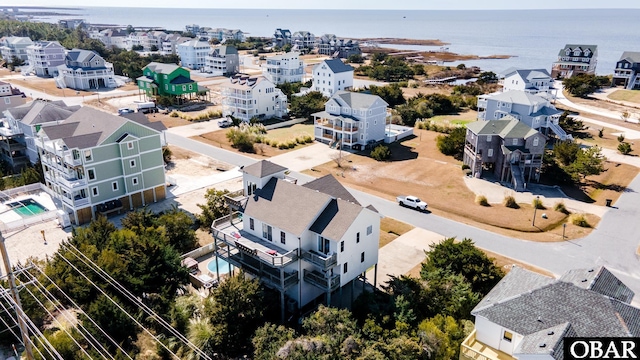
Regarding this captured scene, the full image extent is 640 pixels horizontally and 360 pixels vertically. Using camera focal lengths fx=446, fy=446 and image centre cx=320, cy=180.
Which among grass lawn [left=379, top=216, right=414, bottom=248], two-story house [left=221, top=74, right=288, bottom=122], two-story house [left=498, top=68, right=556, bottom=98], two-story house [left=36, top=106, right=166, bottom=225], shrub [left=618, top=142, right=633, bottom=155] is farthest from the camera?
two-story house [left=498, top=68, right=556, bottom=98]

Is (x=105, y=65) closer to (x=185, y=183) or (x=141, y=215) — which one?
(x=185, y=183)

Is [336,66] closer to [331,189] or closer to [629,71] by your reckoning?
[629,71]

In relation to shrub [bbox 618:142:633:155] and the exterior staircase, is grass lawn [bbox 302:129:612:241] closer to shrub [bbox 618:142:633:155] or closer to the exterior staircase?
the exterior staircase

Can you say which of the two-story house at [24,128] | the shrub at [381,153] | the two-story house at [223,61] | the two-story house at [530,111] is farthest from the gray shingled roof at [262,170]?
the two-story house at [223,61]

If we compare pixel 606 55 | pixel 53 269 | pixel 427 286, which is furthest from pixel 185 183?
pixel 606 55

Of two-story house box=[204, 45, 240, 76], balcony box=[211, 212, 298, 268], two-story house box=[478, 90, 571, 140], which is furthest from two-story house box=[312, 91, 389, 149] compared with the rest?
two-story house box=[204, 45, 240, 76]

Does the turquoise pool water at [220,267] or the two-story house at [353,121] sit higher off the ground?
the two-story house at [353,121]

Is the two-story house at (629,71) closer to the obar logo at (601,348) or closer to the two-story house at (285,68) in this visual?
the two-story house at (285,68)
